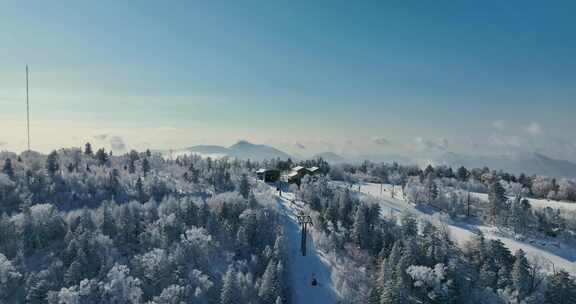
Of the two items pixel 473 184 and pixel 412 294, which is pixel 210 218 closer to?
pixel 412 294

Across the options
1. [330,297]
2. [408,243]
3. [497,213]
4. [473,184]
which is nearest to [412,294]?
[408,243]

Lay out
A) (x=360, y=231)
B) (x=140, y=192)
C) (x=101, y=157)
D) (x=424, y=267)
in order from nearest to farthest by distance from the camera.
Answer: (x=424, y=267), (x=360, y=231), (x=140, y=192), (x=101, y=157)

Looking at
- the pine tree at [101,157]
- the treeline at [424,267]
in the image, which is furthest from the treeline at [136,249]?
the pine tree at [101,157]

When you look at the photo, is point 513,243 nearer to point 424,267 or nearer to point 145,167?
point 424,267

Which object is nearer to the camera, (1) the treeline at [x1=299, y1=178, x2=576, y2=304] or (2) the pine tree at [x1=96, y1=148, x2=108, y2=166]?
(1) the treeline at [x1=299, y1=178, x2=576, y2=304]

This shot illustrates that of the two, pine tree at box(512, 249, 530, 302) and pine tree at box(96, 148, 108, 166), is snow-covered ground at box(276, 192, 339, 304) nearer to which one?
pine tree at box(512, 249, 530, 302)

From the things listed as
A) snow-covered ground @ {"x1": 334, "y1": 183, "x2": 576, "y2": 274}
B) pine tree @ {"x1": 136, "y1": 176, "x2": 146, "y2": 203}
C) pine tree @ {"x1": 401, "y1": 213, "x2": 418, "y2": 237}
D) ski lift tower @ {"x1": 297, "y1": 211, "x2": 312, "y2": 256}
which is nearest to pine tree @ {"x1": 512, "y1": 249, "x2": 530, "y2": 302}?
snow-covered ground @ {"x1": 334, "y1": 183, "x2": 576, "y2": 274}

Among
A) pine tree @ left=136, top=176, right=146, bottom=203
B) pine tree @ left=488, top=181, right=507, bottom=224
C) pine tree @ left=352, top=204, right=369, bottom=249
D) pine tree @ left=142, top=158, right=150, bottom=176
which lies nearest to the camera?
pine tree @ left=352, top=204, right=369, bottom=249

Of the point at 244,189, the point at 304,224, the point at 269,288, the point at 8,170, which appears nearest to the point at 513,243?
the point at 304,224

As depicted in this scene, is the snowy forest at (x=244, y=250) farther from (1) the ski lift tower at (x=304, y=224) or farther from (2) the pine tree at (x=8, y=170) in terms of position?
(1) the ski lift tower at (x=304, y=224)
